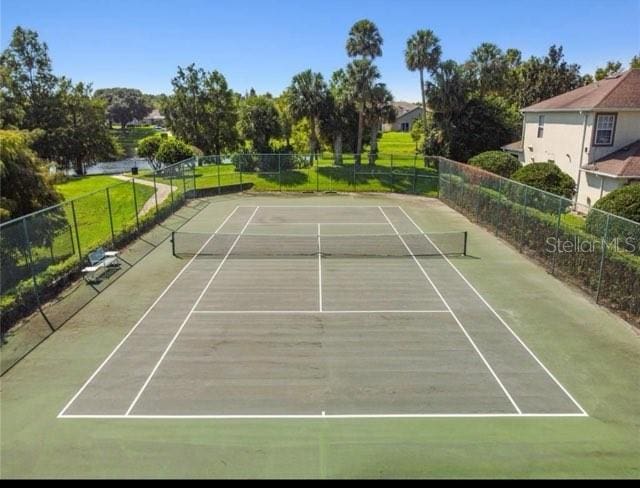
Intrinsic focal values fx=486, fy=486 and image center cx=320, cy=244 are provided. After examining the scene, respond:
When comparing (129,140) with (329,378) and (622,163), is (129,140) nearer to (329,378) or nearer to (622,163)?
(622,163)

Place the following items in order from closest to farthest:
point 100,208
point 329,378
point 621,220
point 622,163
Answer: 1. point 329,378
2. point 621,220
3. point 622,163
4. point 100,208

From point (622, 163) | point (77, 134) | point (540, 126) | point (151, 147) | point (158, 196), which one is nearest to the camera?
point (622, 163)

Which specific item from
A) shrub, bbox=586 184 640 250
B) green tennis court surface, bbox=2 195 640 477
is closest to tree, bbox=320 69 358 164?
shrub, bbox=586 184 640 250

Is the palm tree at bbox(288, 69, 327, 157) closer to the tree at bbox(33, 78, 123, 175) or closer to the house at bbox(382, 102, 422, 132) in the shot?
the tree at bbox(33, 78, 123, 175)

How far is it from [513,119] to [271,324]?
35.4m

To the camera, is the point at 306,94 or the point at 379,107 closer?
the point at 306,94

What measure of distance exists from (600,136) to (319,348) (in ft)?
70.6

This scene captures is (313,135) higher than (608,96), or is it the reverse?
(608,96)

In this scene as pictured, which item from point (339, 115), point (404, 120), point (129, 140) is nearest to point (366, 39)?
point (339, 115)

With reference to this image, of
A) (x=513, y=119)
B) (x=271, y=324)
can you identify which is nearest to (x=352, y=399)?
(x=271, y=324)

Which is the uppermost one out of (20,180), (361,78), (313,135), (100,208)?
(361,78)

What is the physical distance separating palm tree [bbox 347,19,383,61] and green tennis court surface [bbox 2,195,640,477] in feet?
85.9

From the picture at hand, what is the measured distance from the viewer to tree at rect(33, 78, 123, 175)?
47031 mm

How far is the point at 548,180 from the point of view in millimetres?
23406
